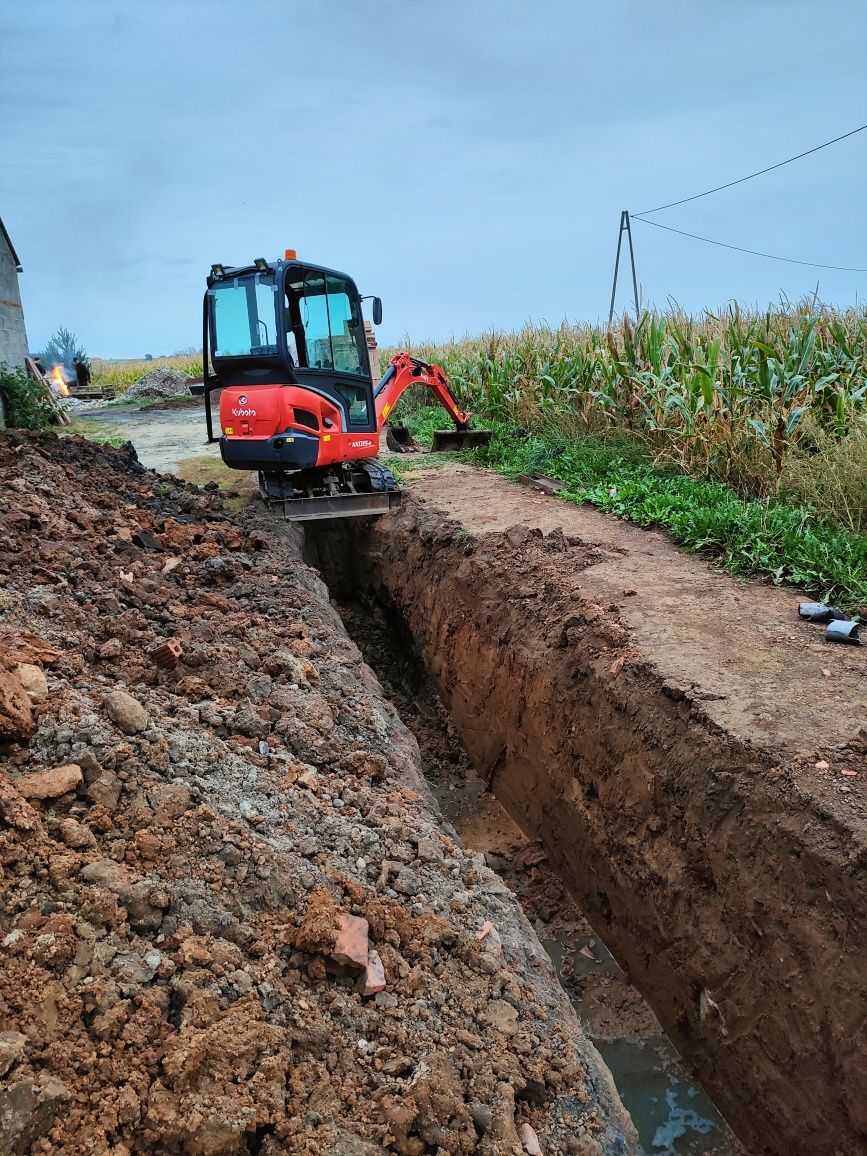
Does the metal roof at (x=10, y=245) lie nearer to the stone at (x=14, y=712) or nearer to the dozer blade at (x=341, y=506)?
the dozer blade at (x=341, y=506)

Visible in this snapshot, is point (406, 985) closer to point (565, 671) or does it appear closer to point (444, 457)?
point (565, 671)

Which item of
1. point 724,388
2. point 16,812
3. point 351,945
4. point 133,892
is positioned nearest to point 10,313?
point 724,388

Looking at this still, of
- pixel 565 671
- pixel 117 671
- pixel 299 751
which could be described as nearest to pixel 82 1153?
pixel 299 751

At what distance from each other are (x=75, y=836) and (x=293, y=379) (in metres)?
5.75

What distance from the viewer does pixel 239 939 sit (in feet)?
7.34

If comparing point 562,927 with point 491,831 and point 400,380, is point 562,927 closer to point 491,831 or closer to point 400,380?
point 491,831

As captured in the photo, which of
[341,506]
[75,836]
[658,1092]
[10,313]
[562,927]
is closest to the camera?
[75,836]

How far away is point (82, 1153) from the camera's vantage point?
1.67 metres

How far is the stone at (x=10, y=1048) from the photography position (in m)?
1.72

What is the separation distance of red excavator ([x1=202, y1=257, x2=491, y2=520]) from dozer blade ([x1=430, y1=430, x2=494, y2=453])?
3.07 m

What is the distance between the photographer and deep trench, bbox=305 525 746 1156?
3457 mm

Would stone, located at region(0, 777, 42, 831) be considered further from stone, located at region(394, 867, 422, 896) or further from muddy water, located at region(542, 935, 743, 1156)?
muddy water, located at region(542, 935, 743, 1156)

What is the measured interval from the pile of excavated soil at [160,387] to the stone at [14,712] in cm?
2134

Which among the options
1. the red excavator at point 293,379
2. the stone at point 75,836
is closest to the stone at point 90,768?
the stone at point 75,836
